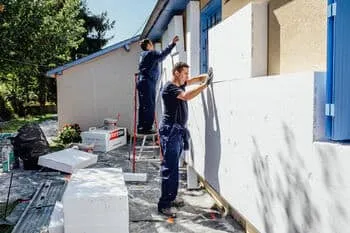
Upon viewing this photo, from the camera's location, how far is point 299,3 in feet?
10.6

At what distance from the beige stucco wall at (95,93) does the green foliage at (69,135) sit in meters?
0.74

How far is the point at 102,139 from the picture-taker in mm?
11461

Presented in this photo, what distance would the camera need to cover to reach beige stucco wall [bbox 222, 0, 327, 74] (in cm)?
290

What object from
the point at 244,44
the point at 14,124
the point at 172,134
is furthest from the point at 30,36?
the point at 244,44

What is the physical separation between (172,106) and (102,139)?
6346 mm

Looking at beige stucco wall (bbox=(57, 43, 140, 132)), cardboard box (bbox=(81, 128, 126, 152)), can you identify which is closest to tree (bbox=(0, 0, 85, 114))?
beige stucco wall (bbox=(57, 43, 140, 132))

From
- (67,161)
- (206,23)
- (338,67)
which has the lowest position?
(67,161)

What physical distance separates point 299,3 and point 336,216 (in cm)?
179

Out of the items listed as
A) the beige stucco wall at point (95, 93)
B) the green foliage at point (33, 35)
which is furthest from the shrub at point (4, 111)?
the beige stucco wall at point (95, 93)

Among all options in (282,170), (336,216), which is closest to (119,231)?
(282,170)

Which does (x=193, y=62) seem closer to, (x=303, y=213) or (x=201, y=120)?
(x=201, y=120)

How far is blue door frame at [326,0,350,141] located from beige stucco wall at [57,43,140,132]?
1222cm

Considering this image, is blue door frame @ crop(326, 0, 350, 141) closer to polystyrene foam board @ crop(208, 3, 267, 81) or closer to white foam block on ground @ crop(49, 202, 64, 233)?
polystyrene foam board @ crop(208, 3, 267, 81)

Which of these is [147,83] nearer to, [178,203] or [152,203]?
[152,203]
